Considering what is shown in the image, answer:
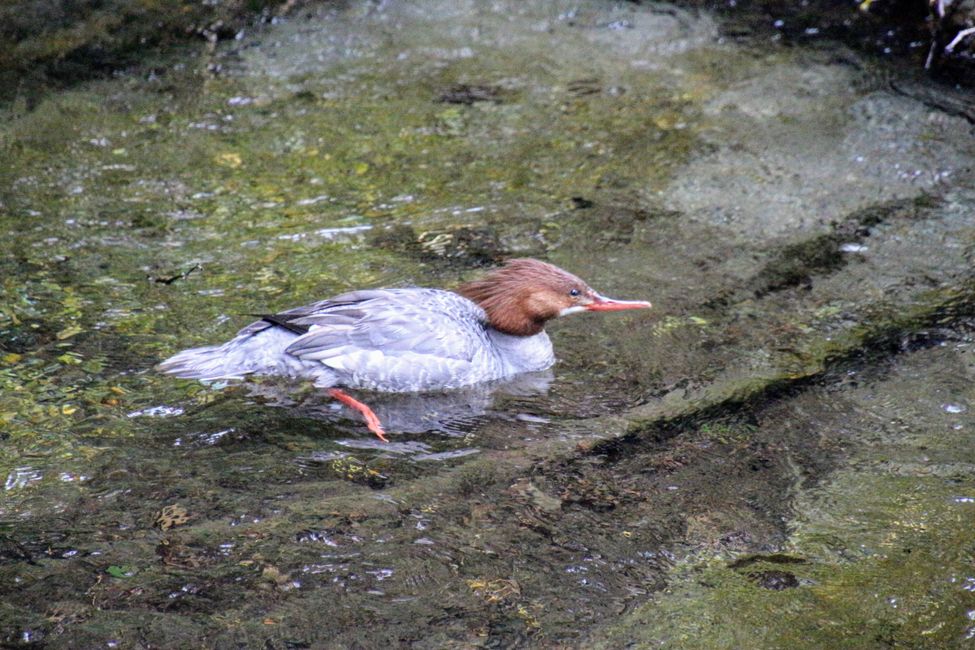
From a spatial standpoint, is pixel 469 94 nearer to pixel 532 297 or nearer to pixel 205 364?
pixel 532 297

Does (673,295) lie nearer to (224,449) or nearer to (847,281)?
(847,281)

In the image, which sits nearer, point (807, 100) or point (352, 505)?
point (352, 505)

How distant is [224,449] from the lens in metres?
4.66

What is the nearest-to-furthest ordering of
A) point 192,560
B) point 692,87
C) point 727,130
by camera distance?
point 192,560, point 727,130, point 692,87

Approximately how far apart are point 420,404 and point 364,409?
0.36m

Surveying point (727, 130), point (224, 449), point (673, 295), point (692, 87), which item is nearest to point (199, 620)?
Answer: point (224, 449)

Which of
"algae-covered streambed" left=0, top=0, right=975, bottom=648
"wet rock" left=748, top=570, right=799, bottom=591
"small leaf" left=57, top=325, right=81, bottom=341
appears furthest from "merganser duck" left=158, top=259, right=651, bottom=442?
"wet rock" left=748, top=570, right=799, bottom=591

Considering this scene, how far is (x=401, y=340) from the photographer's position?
539cm

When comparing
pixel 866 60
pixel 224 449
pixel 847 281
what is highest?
pixel 866 60

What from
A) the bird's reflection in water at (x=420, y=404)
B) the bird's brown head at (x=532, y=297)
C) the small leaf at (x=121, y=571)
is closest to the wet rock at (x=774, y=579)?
the bird's reflection in water at (x=420, y=404)

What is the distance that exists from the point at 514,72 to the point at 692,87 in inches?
58.9

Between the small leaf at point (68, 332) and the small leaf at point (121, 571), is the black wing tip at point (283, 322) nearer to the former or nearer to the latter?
the small leaf at point (68, 332)

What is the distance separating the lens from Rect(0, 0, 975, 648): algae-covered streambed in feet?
12.4

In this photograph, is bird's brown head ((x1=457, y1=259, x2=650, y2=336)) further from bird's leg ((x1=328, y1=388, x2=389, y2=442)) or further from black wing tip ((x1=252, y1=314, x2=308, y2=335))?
black wing tip ((x1=252, y1=314, x2=308, y2=335))
